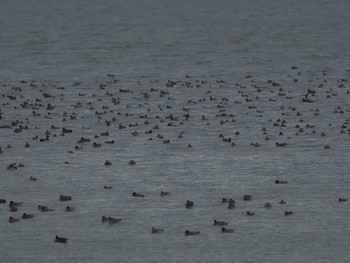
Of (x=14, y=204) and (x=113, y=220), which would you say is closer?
(x=113, y=220)

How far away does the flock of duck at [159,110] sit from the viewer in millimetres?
75000

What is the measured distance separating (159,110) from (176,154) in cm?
1649

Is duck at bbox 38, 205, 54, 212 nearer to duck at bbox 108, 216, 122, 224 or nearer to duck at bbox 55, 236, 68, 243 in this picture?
duck at bbox 108, 216, 122, 224

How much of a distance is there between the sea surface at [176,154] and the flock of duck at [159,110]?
0.15 meters

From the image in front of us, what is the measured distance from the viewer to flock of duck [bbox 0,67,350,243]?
75.0 metres

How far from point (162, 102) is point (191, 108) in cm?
404

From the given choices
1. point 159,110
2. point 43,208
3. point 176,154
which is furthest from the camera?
point 159,110

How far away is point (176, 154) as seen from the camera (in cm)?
7112

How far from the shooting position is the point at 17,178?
64562 mm

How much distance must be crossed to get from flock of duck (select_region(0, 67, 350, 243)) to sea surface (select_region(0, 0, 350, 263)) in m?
0.15

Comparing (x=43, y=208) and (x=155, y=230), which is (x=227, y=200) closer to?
(x=155, y=230)

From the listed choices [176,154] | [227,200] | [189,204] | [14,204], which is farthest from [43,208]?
[176,154]

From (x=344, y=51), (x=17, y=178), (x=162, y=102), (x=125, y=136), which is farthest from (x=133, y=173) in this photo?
(x=344, y=51)

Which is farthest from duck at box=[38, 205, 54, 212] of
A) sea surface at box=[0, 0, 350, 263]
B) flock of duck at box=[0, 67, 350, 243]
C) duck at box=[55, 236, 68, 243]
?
duck at box=[55, 236, 68, 243]
